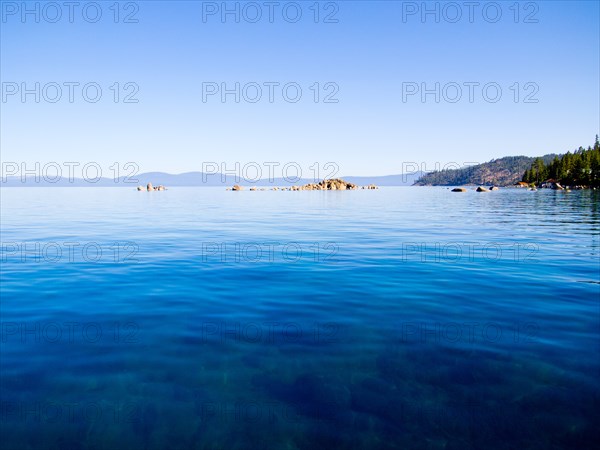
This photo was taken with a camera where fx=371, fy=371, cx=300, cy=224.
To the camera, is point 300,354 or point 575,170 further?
point 575,170

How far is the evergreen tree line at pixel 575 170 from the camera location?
13912 centimetres

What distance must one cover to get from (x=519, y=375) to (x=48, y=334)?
10.9 m

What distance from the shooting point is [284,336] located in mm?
9273

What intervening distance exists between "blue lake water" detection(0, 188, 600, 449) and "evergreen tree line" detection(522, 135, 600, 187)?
156446 millimetres

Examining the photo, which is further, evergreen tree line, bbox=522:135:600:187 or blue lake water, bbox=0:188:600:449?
evergreen tree line, bbox=522:135:600:187

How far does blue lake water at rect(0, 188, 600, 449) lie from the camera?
5.91 m

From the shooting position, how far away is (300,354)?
8.23 meters

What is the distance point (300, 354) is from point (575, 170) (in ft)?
599

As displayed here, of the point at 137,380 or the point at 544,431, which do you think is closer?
the point at 544,431

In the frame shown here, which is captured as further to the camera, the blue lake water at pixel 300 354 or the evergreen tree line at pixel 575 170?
the evergreen tree line at pixel 575 170

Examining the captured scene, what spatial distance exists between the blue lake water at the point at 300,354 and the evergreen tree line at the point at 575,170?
513 ft

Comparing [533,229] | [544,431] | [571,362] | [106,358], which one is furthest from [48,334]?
[533,229]

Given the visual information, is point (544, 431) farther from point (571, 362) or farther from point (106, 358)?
point (106, 358)

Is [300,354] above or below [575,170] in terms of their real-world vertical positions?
below
